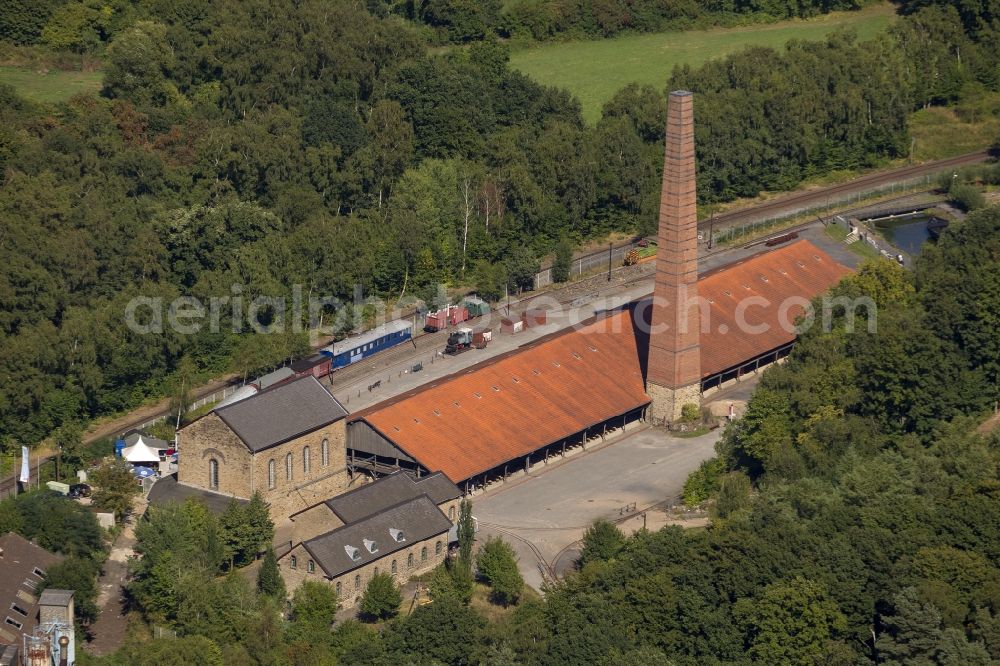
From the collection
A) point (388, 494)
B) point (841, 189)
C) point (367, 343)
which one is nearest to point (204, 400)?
point (367, 343)

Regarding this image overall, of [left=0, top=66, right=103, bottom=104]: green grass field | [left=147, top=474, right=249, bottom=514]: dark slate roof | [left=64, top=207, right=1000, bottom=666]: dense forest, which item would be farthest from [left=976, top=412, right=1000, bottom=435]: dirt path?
[left=0, top=66, right=103, bottom=104]: green grass field

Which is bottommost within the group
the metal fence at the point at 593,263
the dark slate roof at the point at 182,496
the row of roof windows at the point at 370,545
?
the metal fence at the point at 593,263

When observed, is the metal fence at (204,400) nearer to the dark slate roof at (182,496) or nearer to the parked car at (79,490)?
the parked car at (79,490)

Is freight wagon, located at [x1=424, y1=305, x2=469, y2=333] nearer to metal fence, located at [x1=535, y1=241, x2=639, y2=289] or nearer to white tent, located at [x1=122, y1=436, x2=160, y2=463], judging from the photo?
metal fence, located at [x1=535, y1=241, x2=639, y2=289]

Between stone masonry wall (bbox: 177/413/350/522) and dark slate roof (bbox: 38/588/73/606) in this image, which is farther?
stone masonry wall (bbox: 177/413/350/522)

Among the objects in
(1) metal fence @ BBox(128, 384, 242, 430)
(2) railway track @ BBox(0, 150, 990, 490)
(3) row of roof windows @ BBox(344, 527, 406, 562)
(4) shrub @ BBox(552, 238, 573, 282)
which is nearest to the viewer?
(3) row of roof windows @ BBox(344, 527, 406, 562)

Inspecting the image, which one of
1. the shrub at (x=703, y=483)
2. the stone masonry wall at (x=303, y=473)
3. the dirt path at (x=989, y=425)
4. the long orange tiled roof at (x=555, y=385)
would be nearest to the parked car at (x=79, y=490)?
the stone masonry wall at (x=303, y=473)

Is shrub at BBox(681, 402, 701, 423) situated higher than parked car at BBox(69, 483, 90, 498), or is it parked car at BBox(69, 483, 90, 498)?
shrub at BBox(681, 402, 701, 423)
